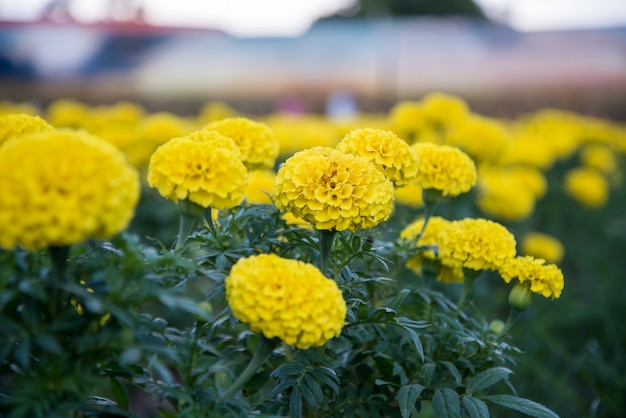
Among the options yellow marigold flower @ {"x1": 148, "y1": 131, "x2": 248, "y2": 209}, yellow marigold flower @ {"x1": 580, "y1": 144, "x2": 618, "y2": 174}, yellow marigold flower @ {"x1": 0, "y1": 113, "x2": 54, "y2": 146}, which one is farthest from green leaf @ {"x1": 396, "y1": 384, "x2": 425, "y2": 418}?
yellow marigold flower @ {"x1": 580, "y1": 144, "x2": 618, "y2": 174}

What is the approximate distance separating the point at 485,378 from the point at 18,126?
110 centimetres

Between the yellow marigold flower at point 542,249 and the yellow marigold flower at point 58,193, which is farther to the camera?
the yellow marigold flower at point 542,249

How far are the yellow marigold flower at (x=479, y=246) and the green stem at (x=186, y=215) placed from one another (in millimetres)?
629

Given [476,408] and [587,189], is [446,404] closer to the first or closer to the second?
[476,408]

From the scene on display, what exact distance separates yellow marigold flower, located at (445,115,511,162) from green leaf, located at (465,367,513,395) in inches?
60.8

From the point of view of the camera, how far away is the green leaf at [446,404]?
48.8 inches

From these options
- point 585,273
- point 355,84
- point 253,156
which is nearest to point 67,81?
point 355,84

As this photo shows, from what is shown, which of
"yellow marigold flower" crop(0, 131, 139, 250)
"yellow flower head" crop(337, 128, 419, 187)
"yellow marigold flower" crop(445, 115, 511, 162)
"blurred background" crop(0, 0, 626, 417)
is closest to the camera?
"yellow marigold flower" crop(0, 131, 139, 250)

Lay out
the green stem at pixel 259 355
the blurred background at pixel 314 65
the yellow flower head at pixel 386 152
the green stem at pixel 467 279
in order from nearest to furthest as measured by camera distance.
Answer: the green stem at pixel 259 355, the yellow flower head at pixel 386 152, the green stem at pixel 467 279, the blurred background at pixel 314 65

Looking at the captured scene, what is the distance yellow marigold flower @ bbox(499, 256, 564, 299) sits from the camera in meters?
1.42

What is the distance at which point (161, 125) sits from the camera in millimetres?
3381

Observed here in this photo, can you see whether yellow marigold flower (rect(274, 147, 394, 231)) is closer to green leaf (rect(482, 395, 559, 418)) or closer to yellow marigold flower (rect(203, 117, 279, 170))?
yellow marigold flower (rect(203, 117, 279, 170))

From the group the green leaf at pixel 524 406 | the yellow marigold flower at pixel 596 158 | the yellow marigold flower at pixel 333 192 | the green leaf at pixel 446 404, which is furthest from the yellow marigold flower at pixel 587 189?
the yellow marigold flower at pixel 333 192

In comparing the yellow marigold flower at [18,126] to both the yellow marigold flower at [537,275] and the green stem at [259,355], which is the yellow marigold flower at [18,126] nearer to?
the green stem at [259,355]
